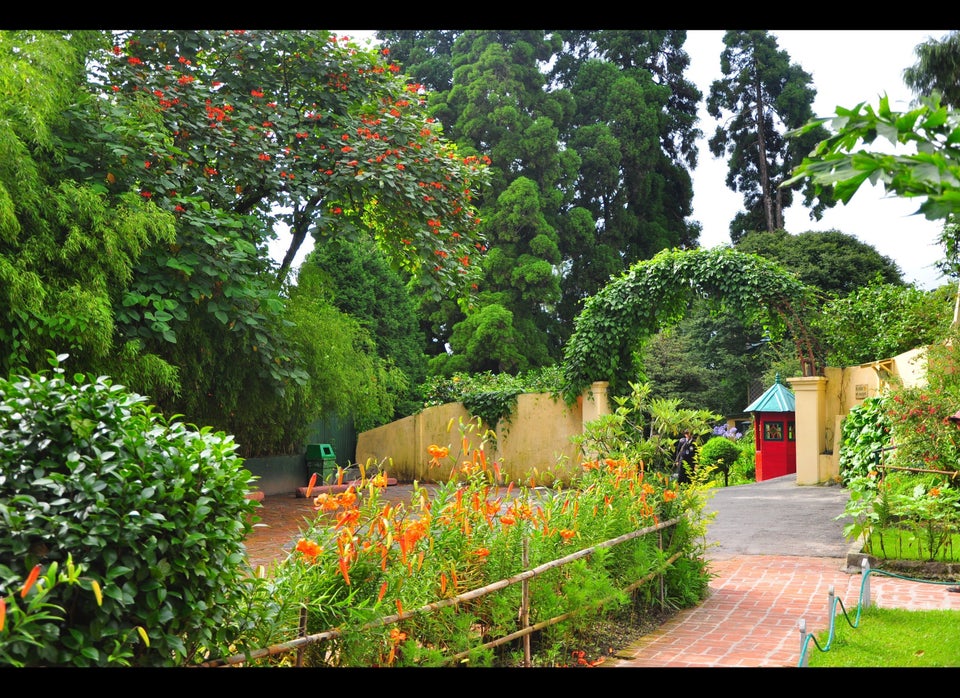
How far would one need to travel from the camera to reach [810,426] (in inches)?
550

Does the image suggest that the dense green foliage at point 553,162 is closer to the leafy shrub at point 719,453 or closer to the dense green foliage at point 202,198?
the leafy shrub at point 719,453

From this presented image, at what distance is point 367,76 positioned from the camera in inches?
483

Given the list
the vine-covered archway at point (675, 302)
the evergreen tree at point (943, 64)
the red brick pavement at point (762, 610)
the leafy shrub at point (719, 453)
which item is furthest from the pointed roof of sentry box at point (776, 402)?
the red brick pavement at point (762, 610)

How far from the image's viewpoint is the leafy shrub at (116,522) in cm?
254

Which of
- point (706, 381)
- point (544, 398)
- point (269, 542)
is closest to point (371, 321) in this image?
point (544, 398)

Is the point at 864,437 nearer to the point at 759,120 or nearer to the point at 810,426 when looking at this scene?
the point at 810,426

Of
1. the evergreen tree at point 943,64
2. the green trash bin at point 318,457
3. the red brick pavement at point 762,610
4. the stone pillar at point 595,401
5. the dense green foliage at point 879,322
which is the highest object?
the evergreen tree at point 943,64

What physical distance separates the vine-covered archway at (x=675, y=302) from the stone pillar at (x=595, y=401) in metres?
0.13

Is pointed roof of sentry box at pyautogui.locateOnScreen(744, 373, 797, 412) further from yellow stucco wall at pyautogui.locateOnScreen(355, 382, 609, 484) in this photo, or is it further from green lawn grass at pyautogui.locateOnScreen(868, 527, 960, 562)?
green lawn grass at pyautogui.locateOnScreen(868, 527, 960, 562)

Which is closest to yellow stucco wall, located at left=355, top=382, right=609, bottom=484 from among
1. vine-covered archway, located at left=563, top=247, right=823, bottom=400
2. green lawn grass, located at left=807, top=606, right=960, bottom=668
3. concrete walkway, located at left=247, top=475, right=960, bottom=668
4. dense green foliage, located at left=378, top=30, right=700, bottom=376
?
vine-covered archway, located at left=563, top=247, right=823, bottom=400

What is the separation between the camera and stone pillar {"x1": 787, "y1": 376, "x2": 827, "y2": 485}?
13.9 metres

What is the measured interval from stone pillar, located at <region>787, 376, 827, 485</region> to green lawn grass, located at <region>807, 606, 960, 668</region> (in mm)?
8253
